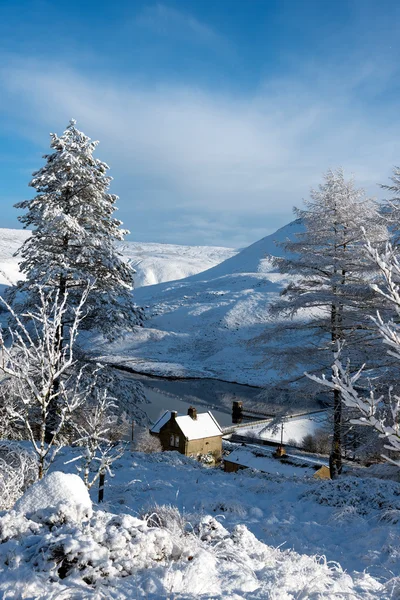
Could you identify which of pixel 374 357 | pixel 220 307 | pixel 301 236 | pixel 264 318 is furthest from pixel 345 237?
pixel 220 307

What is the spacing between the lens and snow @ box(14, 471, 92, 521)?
4.67m

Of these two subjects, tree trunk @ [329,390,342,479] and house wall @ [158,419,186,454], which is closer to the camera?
tree trunk @ [329,390,342,479]

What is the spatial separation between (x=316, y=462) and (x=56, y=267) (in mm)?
19857

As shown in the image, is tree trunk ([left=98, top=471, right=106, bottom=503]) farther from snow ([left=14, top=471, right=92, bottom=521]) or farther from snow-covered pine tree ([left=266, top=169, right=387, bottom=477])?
snow-covered pine tree ([left=266, top=169, right=387, bottom=477])

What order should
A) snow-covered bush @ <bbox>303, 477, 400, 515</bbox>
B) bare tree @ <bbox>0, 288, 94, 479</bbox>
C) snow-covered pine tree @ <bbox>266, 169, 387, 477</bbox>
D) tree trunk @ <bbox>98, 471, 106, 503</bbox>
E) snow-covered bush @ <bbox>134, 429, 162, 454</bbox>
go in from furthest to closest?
snow-covered bush @ <bbox>134, 429, 162, 454</bbox>
snow-covered pine tree @ <bbox>266, 169, 387, 477</bbox>
snow-covered bush @ <bbox>303, 477, 400, 515</bbox>
tree trunk @ <bbox>98, 471, 106, 503</bbox>
bare tree @ <bbox>0, 288, 94, 479</bbox>

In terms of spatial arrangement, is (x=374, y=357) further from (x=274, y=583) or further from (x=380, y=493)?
(x=274, y=583)

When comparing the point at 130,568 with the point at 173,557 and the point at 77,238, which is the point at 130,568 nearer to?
the point at 173,557

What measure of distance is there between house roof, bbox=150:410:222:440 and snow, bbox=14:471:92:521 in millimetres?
22883

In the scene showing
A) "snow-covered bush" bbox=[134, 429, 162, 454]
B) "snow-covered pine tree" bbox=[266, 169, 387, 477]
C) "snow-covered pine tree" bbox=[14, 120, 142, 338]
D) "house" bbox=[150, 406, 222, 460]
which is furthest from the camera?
"house" bbox=[150, 406, 222, 460]

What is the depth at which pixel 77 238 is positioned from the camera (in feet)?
41.9

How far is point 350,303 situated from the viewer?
1273 cm

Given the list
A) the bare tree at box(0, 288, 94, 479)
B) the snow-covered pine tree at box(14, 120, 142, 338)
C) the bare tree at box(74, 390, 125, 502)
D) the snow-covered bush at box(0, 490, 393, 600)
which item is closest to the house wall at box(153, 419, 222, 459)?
the bare tree at box(74, 390, 125, 502)

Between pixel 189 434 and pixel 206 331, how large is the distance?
49390 millimetres

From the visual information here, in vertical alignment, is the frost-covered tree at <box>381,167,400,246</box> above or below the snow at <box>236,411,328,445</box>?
above
